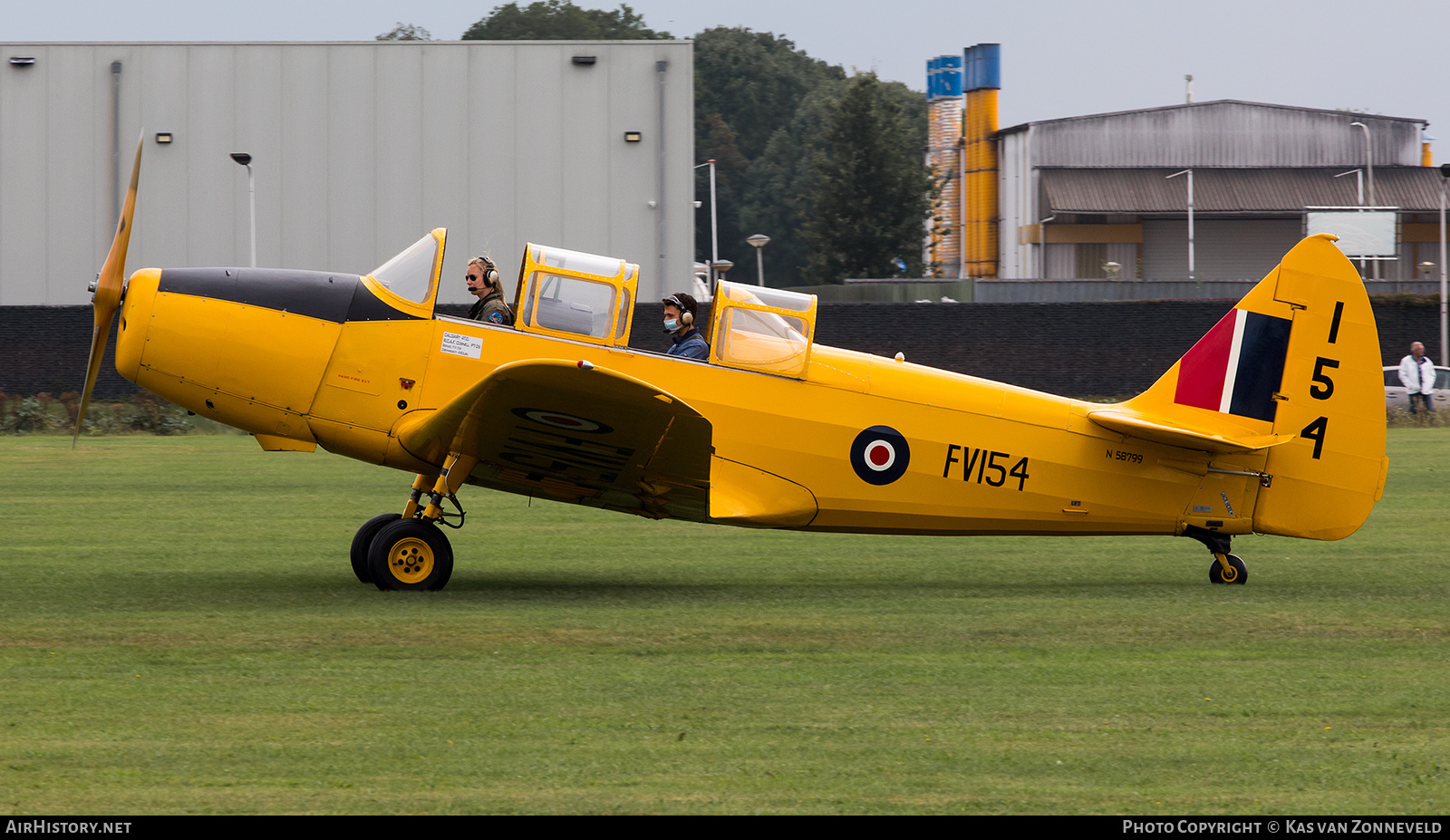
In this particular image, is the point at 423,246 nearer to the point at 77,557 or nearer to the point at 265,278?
the point at 265,278

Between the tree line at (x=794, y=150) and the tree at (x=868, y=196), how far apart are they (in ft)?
0.14

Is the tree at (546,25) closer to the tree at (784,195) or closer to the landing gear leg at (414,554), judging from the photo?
the tree at (784,195)

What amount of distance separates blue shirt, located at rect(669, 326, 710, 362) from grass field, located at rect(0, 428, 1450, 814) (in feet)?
5.63

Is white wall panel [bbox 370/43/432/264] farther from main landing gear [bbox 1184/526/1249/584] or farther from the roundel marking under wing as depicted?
main landing gear [bbox 1184/526/1249/584]

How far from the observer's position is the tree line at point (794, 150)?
65.3 meters

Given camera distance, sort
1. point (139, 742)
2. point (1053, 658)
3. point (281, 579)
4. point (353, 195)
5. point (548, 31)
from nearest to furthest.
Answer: point (139, 742)
point (1053, 658)
point (281, 579)
point (353, 195)
point (548, 31)

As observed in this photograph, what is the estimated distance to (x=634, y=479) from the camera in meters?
9.55

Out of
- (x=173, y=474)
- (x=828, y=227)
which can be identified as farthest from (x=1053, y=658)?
(x=828, y=227)

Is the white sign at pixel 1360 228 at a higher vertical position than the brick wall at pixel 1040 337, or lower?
higher

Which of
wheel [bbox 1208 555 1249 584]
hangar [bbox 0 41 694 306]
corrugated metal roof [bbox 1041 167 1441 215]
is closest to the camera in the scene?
wheel [bbox 1208 555 1249 584]

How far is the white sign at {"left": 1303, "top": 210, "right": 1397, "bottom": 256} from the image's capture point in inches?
1890

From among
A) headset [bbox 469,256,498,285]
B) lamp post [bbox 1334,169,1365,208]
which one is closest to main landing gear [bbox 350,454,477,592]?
headset [bbox 469,256,498,285]

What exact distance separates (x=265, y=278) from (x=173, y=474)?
9.96m

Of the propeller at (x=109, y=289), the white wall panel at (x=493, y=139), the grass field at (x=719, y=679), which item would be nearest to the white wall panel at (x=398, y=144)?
the white wall panel at (x=493, y=139)
